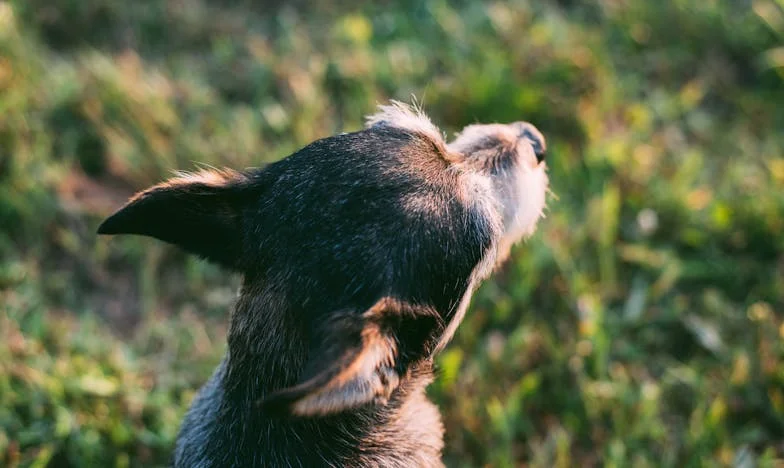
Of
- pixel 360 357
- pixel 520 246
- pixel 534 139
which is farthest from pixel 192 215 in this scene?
pixel 520 246

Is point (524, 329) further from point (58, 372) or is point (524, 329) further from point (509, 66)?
point (58, 372)

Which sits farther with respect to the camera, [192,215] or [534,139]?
[534,139]

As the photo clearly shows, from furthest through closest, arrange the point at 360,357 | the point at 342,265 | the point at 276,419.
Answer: the point at 276,419
the point at 342,265
the point at 360,357

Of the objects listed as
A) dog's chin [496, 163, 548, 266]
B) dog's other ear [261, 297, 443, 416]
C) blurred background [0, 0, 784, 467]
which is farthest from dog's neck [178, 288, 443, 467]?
blurred background [0, 0, 784, 467]

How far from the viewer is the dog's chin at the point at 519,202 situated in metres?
3.01

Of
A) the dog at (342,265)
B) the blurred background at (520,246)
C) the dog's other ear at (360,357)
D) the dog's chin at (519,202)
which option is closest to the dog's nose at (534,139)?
the dog's chin at (519,202)

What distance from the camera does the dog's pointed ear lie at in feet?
8.83

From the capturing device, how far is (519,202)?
3.06 metres

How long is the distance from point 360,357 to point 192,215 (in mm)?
1041

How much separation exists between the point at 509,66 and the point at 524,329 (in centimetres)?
209

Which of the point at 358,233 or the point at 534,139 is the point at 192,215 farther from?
the point at 534,139

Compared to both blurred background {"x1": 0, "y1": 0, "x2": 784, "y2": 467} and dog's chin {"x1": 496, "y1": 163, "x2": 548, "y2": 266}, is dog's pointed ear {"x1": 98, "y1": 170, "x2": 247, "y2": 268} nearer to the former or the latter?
dog's chin {"x1": 496, "y1": 163, "x2": 548, "y2": 266}

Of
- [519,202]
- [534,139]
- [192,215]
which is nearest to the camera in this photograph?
[192,215]

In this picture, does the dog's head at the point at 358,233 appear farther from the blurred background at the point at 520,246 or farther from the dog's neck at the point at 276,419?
the blurred background at the point at 520,246
